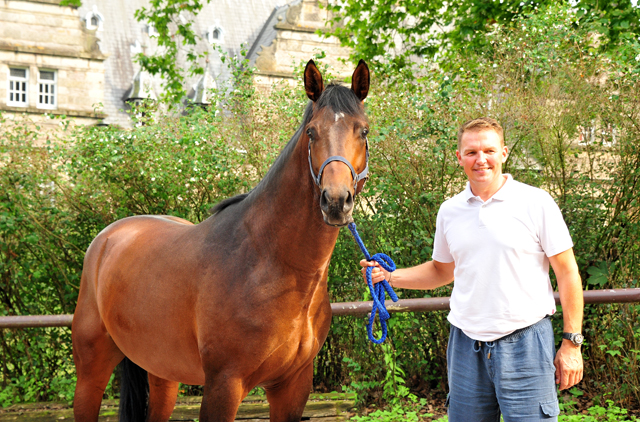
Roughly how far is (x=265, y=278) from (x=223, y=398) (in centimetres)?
54

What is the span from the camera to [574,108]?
4.92 metres

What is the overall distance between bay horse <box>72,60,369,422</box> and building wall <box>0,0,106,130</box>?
20.2 m

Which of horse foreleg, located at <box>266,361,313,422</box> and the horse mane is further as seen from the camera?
horse foreleg, located at <box>266,361,313,422</box>

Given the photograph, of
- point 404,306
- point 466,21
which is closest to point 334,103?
point 404,306

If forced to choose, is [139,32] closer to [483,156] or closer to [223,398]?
[223,398]

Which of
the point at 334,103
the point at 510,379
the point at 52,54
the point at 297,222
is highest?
the point at 52,54

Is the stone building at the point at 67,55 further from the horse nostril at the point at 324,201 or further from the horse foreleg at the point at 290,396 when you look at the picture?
the horse nostril at the point at 324,201

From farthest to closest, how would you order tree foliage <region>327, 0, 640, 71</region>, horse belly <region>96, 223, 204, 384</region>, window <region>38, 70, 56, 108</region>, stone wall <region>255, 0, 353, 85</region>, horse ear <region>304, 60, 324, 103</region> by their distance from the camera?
window <region>38, 70, 56, 108</region>
stone wall <region>255, 0, 353, 85</region>
tree foliage <region>327, 0, 640, 71</region>
horse belly <region>96, 223, 204, 384</region>
horse ear <region>304, 60, 324, 103</region>

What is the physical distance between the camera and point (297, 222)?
2.40 meters

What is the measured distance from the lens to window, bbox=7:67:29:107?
22219 mm

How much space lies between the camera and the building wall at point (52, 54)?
21234 millimetres

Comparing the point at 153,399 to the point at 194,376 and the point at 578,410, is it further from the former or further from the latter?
the point at 578,410

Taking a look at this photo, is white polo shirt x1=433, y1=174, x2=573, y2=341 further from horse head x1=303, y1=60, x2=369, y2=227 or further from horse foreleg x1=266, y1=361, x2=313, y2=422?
horse foreleg x1=266, y1=361, x2=313, y2=422


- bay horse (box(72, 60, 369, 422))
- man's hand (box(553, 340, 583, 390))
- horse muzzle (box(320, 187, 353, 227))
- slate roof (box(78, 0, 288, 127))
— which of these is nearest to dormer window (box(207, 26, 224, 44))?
slate roof (box(78, 0, 288, 127))
